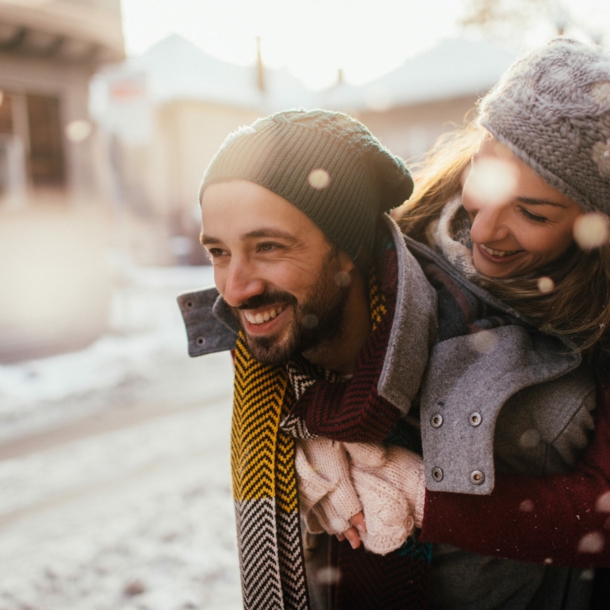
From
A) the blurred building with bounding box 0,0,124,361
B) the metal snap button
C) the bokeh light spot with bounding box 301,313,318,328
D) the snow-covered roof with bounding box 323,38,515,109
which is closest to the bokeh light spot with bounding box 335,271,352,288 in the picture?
the bokeh light spot with bounding box 301,313,318,328

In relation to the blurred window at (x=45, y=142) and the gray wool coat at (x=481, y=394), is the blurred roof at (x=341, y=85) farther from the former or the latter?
the gray wool coat at (x=481, y=394)

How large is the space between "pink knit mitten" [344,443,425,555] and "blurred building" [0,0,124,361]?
7638 millimetres

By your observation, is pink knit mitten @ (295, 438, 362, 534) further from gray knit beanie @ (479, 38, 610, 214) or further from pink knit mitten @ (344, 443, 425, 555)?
gray knit beanie @ (479, 38, 610, 214)

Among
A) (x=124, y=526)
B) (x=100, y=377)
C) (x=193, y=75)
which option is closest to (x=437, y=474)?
(x=124, y=526)

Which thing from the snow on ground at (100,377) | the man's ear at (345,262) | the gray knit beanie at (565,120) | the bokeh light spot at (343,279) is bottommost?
the snow on ground at (100,377)

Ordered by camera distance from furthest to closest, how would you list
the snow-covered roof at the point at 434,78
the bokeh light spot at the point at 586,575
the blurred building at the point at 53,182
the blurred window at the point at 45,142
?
the snow-covered roof at the point at 434,78 → the blurred window at the point at 45,142 → the blurred building at the point at 53,182 → the bokeh light spot at the point at 586,575

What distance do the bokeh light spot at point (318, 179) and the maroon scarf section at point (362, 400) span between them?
259mm

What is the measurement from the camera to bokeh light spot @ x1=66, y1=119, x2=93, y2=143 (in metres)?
8.80

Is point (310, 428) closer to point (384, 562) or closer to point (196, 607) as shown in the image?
point (384, 562)

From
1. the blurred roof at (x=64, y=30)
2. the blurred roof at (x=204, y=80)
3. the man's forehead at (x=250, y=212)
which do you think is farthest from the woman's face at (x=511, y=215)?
the blurred roof at (x=204, y=80)

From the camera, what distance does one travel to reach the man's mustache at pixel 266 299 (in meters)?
1.44

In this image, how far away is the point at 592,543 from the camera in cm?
130

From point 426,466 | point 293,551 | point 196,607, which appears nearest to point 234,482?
point 293,551

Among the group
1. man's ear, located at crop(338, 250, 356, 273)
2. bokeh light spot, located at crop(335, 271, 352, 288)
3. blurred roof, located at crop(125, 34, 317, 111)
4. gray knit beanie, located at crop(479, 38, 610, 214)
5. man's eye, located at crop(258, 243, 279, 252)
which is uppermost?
gray knit beanie, located at crop(479, 38, 610, 214)
